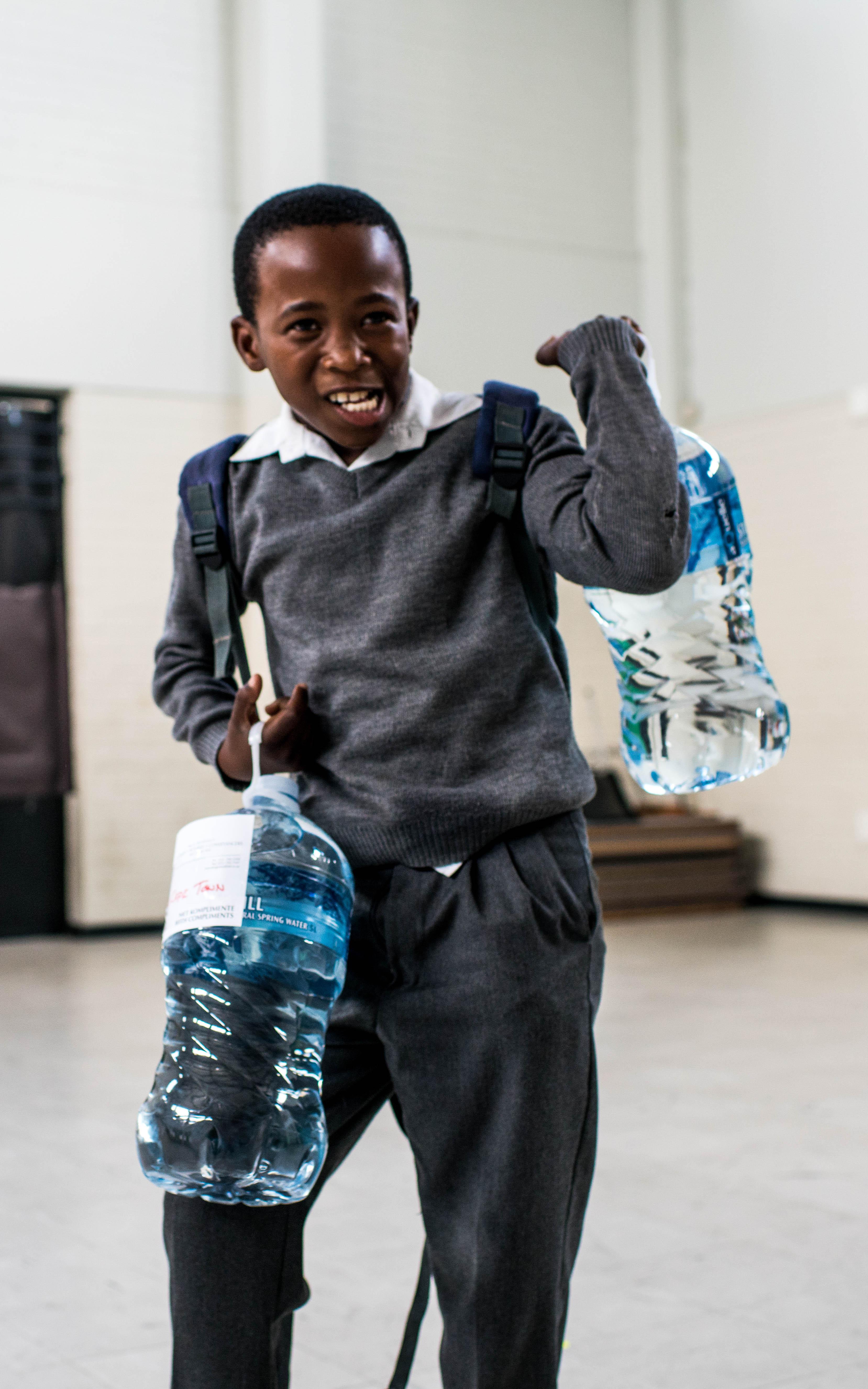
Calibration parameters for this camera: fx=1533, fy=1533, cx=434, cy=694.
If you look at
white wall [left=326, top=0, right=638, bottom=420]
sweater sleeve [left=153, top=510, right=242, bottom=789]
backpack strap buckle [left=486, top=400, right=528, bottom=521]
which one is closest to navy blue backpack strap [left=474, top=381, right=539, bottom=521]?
backpack strap buckle [left=486, top=400, right=528, bottom=521]

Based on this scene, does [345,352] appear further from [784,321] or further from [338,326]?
[784,321]

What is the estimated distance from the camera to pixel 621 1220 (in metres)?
3.51

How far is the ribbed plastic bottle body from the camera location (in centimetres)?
153

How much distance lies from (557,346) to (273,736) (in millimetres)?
492

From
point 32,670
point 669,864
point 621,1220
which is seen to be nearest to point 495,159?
point 32,670

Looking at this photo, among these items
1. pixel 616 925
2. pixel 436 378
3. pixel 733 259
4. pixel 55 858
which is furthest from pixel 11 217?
pixel 616 925

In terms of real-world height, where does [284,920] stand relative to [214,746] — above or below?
below

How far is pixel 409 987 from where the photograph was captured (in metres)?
1.56

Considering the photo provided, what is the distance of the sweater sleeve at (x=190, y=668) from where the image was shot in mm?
1715

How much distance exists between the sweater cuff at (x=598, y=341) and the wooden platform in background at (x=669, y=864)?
8100mm

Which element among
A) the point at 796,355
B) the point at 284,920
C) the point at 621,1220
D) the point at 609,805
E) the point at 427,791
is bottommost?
the point at 621,1220

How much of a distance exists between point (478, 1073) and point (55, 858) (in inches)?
332

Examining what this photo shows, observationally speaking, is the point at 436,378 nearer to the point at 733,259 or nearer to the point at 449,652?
the point at 733,259

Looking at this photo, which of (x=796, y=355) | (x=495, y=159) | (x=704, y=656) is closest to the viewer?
(x=704, y=656)
